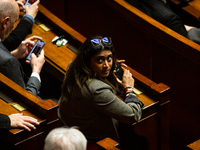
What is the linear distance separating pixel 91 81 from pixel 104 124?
240 millimetres

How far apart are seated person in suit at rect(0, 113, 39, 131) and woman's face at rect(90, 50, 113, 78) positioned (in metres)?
0.41

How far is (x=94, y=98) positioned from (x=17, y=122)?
41cm

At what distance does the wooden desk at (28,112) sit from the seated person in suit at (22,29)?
400mm

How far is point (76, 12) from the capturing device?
134 inches

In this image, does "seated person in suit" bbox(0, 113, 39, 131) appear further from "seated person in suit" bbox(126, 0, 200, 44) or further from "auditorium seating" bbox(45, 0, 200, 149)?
"seated person in suit" bbox(126, 0, 200, 44)

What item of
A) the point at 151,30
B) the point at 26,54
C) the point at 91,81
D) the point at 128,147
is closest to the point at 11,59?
the point at 26,54

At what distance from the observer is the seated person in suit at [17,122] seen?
1.92 meters

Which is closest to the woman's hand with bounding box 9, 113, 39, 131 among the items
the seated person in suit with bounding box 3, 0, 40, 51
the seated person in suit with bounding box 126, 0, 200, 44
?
the seated person in suit with bounding box 3, 0, 40, 51

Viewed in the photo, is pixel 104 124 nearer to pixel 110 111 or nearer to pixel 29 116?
pixel 110 111

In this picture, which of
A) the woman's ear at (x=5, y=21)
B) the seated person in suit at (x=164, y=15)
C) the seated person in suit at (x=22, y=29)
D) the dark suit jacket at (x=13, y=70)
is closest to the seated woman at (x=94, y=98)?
the dark suit jacket at (x=13, y=70)

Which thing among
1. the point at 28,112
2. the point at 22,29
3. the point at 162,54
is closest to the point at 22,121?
the point at 28,112

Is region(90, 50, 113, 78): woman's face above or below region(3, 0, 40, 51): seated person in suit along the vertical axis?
above

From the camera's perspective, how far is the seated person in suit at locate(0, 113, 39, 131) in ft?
6.31

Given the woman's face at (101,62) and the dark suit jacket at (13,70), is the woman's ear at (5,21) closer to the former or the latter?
the dark suit jacket at (13,70)
